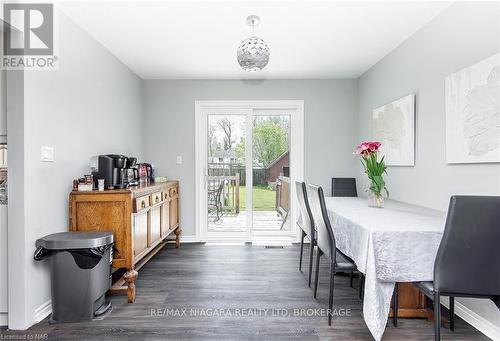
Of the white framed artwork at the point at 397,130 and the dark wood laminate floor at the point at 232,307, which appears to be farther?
the white framed artwork at the point at 397,130

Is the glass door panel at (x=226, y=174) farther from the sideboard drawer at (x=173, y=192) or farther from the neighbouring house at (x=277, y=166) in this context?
the sideboard drawer at (x=173, y=192)

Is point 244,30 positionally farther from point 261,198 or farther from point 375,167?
point 261,198

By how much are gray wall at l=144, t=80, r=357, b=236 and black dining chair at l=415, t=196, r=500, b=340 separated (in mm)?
2807

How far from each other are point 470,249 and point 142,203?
2.47 meters

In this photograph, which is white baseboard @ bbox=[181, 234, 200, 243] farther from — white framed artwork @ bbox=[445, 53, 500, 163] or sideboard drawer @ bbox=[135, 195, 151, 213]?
A: white framed artwork @ bbox=[445, 53, 500, 163]

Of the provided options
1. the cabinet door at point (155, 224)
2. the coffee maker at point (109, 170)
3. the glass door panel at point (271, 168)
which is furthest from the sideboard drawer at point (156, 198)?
the glass door panel at point (271, 168)

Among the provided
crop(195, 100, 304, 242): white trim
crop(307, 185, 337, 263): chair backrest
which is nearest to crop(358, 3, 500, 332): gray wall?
crop(307, 185, 337, 263): chair backrest

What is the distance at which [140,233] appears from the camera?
273cm

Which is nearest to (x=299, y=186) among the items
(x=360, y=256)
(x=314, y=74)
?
(x=360, y=256)

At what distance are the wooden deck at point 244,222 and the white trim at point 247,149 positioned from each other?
0.11 metres

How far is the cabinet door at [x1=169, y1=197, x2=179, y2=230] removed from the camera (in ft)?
12.8

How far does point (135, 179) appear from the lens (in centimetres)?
323

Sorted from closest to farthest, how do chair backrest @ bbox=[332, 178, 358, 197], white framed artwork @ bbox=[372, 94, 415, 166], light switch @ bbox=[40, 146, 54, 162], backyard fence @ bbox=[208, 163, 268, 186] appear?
light switch @ bbox=[40, 146, 54, 162] → white framed artwork @ bbox=[372, 94, 415, 166] → chair backrest @ bbox=[332, 178, 358, 197] → backyard fence @ bbox=[208, 163, 268, 186]

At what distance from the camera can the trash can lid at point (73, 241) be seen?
2.00 metres
